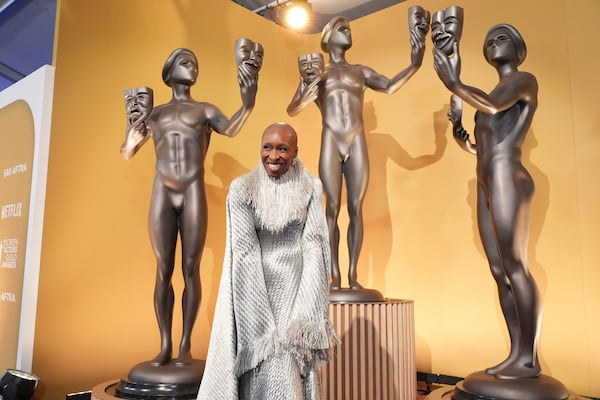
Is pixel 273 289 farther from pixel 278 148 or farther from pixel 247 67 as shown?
pixel 247 67

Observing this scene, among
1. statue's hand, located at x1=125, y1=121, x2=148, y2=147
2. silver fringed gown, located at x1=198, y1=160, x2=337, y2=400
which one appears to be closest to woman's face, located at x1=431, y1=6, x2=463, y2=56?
silver fringed gown, located at x1=198, y1=160, x2=337, y2=400

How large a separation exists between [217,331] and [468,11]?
11.5ft

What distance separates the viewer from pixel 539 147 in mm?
3646

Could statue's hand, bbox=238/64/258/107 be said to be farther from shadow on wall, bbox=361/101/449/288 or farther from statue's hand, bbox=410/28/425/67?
shadow on wall, bbox=361/101/449/288

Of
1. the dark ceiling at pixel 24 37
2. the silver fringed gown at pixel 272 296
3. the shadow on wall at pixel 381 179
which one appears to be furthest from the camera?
the shadow on wall at pixel 381 179

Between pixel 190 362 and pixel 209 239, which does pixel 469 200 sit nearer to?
pixel 209 239

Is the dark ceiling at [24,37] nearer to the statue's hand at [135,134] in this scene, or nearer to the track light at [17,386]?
the statue's hand at [135,134]

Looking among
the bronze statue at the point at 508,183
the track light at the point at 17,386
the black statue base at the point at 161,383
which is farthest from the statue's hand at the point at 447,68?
the track light at the point at 17,386

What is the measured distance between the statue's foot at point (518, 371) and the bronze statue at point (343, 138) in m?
1.05

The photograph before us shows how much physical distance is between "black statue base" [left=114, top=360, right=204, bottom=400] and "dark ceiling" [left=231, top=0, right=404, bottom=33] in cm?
386

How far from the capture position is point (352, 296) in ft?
10.3

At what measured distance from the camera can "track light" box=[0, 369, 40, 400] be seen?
108 inches

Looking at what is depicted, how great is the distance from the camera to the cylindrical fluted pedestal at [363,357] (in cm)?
302

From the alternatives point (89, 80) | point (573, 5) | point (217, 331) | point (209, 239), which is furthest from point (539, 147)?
point (89, 80)
